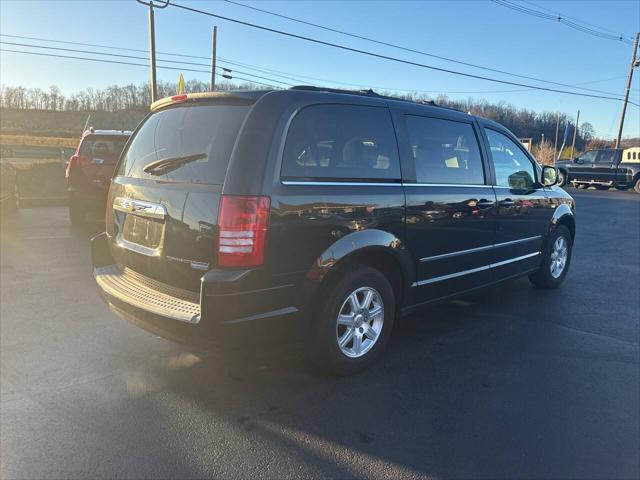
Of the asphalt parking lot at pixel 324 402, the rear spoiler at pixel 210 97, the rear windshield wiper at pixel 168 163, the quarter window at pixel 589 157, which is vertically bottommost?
the asphalt parking lot at pixel 324 402

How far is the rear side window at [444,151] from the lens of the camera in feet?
12.9

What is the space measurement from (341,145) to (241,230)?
1.06 m

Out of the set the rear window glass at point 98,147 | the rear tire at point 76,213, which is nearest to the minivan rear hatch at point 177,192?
the rear window glass at point 98,147

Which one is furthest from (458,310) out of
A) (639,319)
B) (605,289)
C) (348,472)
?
(348,472)

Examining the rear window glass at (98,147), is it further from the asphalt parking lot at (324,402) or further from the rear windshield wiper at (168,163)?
the rear windshield wiper at (168,163)

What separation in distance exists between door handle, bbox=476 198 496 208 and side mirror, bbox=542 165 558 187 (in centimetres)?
141

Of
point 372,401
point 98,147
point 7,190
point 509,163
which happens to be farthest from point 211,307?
point 7,190

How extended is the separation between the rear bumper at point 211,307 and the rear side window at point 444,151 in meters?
1.65

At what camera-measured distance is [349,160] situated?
11.2ft

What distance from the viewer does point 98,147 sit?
9.18 m

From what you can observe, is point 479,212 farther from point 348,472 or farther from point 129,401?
point 129,401

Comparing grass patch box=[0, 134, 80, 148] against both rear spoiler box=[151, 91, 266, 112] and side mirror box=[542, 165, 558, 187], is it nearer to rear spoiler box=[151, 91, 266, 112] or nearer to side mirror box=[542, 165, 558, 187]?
rear spoiler box=[151, 91, 266, 112]

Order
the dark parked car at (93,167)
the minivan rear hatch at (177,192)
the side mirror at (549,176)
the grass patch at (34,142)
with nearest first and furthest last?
the minivan rear hatch at (177,192) < the side mirror at (549,176) < the dark parked car at (93,167) < the grass patch at (34,142)

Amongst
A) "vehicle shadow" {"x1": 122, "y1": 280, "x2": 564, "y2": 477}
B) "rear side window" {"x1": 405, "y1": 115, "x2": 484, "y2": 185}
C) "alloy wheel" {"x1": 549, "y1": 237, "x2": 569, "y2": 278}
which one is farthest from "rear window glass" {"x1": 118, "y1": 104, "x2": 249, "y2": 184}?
"alloy wheel" {"x1": 549, "y1": 237, "x2": 569, "y2": 278}
